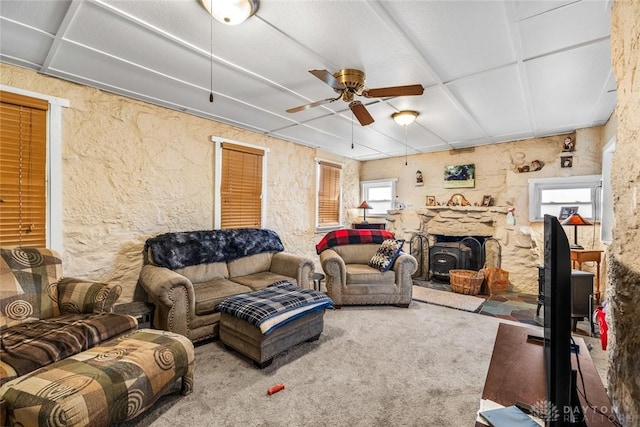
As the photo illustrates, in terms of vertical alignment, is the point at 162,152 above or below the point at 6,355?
above

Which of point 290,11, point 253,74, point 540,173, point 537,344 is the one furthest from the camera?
point 540,173

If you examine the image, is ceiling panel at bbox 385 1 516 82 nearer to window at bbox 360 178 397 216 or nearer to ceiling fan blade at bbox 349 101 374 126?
ceiling fan blade at bbox 349 101 374 126

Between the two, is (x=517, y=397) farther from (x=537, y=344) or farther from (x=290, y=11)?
(x=290, y=11)

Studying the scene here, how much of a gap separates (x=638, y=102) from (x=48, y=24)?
3043 millimetres

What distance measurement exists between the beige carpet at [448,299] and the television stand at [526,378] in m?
2.42

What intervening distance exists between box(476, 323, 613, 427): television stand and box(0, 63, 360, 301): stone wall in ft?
10.8

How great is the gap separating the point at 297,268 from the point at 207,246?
1.08 meters

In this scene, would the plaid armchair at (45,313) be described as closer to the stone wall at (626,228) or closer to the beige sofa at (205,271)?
the beige sofa at (205,271)

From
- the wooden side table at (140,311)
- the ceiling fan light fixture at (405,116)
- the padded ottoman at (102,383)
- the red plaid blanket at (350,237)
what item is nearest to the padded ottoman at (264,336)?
the padded ottoman at (102,383)

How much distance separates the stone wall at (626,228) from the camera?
2.98ft

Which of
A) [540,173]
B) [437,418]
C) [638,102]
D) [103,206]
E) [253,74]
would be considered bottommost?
Answer: [437,418]

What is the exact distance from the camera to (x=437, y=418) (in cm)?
171

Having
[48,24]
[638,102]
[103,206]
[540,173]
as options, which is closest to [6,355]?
[103,206]

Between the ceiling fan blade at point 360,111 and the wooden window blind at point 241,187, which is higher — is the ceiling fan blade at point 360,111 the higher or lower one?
the higher one
